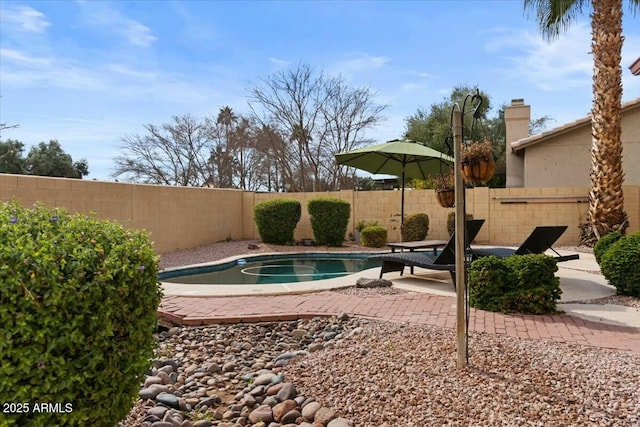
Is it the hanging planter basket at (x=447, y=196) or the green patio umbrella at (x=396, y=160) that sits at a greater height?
the green patio umbrella at (x=396, y=160)

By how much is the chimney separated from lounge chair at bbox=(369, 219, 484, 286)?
11522 millimetres

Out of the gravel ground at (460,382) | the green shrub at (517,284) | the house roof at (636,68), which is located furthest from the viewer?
the house roof at (636,68)

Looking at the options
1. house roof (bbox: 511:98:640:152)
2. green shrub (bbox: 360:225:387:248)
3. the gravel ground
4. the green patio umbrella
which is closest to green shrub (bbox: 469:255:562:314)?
the gravel ground

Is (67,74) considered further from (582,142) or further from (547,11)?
(582,142)

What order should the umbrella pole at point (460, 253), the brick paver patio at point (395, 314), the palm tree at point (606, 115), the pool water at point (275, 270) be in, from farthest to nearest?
the palm tree at point (606, 115) → the pool water at point (275, 270) → the brick paver patio at point (395, 314) → the umbrella pole at point (460, 253)

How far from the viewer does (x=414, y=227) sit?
44.4ft

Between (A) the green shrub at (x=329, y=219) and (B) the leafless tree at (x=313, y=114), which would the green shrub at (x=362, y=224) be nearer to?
(A) the green shrub at (x=329, y=219)

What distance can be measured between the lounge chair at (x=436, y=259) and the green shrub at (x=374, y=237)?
5.43 meters

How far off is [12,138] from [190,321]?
71.0ft

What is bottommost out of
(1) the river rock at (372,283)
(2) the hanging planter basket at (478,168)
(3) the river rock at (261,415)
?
(3) the river rock at (261,415)

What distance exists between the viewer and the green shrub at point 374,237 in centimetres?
1354

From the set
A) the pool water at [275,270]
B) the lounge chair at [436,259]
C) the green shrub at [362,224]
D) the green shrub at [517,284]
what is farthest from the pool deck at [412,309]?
the green shrub at [362,224]

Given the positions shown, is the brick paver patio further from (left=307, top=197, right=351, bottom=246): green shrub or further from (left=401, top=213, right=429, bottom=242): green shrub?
(left=401, top=213, right=429, bottom=242): green shrub

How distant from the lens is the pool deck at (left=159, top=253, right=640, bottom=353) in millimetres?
4453
